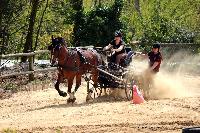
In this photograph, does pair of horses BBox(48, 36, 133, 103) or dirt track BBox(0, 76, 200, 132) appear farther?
pair of horses BBox(48, 36, 133, 103)

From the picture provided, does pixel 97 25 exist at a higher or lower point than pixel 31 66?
higher

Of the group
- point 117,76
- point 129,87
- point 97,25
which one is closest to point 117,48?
point 117,76

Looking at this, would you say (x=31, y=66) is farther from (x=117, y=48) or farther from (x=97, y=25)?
(x=97, y=25)

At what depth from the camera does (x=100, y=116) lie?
46.1 feet

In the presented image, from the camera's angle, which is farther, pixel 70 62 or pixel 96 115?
pixel 70 62

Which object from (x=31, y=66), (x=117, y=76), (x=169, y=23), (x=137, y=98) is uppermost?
(x=169, y=23)

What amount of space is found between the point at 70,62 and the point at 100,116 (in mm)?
3682

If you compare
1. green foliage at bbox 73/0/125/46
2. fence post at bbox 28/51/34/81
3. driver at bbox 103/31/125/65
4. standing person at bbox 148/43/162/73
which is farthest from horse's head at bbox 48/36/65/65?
green foliage at bbox 73/0/125/46

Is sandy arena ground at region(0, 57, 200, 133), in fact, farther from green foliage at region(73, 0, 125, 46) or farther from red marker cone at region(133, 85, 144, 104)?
green foliage at region(73, 0, 125, 46)

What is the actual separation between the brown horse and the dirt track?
0.76 meters

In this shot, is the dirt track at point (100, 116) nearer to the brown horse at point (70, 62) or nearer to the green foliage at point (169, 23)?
the brown horse at point (70, 62)

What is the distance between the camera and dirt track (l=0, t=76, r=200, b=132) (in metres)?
12.6

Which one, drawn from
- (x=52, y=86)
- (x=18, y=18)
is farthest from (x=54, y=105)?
(x=18, y=18)

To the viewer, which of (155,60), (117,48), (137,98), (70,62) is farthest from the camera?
(117,48)
